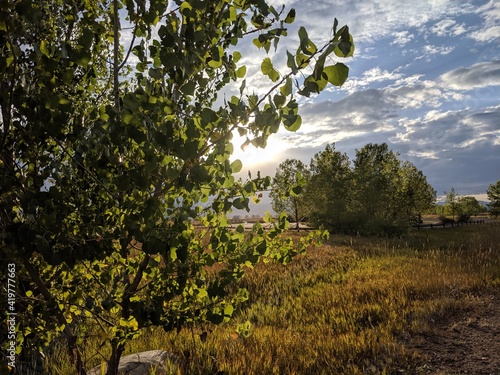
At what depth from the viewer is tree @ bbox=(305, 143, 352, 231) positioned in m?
33.0

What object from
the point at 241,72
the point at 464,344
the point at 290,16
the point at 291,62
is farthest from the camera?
the point at 464,344

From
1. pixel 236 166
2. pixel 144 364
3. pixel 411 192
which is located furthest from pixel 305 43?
pixel 411 192

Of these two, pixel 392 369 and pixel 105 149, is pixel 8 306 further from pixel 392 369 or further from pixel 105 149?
pixel 392 369

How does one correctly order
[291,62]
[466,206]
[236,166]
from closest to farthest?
1. [291,62]
2. [236,166]
3. [466,206]

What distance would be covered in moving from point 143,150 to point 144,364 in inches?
149

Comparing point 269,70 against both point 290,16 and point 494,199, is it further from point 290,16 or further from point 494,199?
point 494,199

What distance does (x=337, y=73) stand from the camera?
4.60 feet

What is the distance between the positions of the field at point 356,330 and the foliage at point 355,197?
66.1 feet

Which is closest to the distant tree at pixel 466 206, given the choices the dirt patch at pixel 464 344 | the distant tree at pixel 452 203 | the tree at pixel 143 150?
the distant tree at pixel 452 203

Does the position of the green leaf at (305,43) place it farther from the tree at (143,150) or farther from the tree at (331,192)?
the tree at (331,192)

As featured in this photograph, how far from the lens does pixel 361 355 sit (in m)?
5.73

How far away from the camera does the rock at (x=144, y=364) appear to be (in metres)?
4.62

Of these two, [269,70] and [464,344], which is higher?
[269,70]

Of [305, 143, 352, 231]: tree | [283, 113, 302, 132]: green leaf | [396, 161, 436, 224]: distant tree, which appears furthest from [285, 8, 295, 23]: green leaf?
[396, 161, 436, 224]: distant tree
